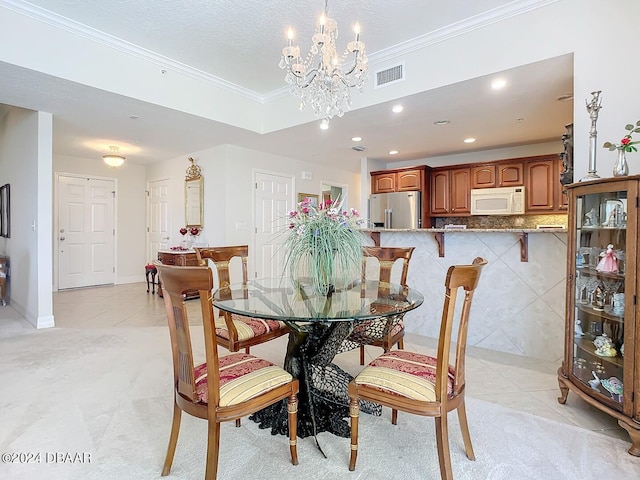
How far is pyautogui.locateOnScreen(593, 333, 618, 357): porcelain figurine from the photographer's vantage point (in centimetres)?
195

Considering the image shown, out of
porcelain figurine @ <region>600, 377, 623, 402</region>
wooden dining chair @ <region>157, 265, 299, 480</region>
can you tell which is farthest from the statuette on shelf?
wooden dining chair @ <region>157, 265, 299, 480</region>

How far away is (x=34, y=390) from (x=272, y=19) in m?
3.34

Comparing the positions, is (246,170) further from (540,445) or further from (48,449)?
(540,445)

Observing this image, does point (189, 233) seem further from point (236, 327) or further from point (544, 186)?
point (544, 186)

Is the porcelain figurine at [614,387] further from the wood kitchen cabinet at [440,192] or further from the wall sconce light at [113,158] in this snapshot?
the wall sconce light at [113,158]

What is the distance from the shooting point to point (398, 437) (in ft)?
6.08

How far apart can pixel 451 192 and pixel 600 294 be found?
4.21 metres

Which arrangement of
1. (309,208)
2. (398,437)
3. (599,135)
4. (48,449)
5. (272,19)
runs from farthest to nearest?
(272,19) < (599,135) < (309,208) < (398,437) < (48,449)

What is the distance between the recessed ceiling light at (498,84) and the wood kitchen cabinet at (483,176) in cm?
273

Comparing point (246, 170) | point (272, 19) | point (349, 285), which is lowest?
point (349, 285)

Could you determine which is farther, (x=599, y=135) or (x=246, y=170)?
(x=246, y=170)

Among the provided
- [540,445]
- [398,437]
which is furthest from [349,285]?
[540,445]

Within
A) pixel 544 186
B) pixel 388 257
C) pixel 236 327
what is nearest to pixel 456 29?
pixel 388 257

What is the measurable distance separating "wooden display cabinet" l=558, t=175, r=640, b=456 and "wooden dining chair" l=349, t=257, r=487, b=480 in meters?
0.87
